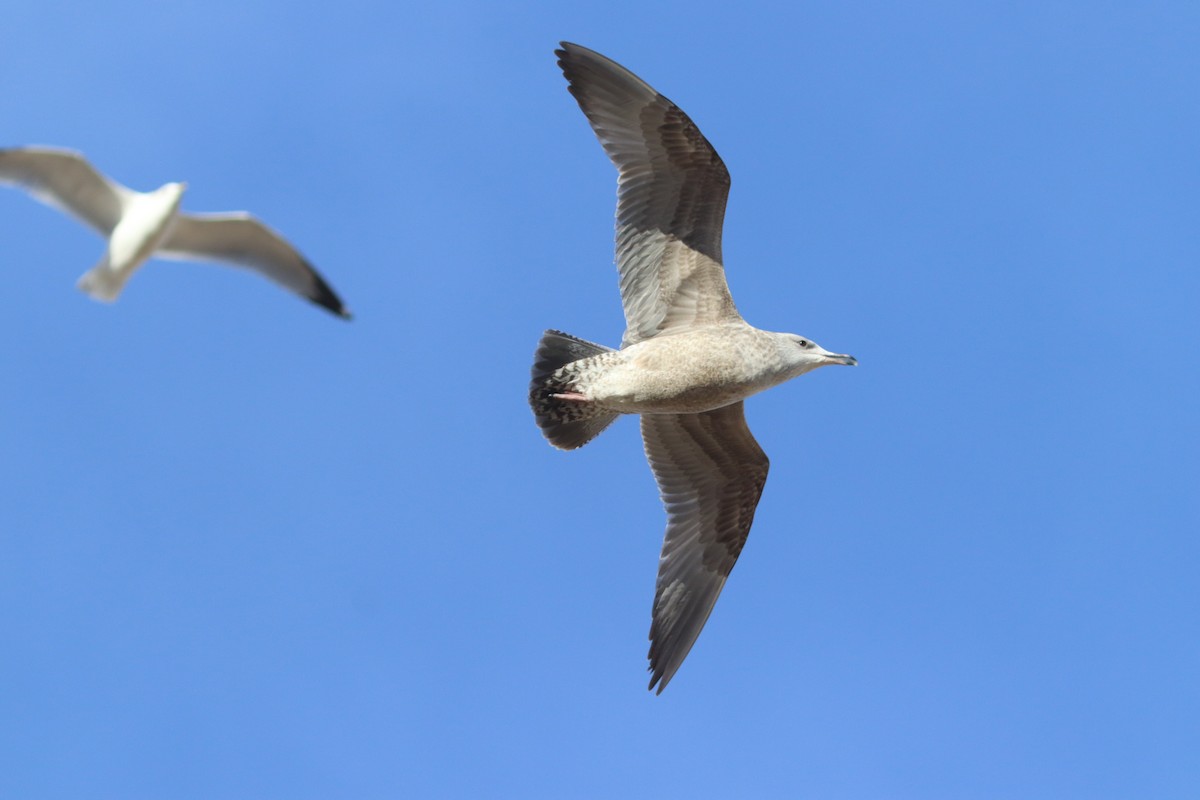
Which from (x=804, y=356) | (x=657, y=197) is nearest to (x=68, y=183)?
(x=657, y=197)

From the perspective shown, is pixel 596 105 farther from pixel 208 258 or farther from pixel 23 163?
pixel 23 163

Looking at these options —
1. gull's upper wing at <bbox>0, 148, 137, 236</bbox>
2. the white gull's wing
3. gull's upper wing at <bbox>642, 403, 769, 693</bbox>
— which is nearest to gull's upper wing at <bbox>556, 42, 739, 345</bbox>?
gull's upper wing at <bbox>642, 403, 769, 693</bbox>

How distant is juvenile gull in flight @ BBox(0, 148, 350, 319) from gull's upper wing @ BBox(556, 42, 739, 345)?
3.29 metres

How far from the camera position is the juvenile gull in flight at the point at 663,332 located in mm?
10859

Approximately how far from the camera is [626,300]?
37.2 feet

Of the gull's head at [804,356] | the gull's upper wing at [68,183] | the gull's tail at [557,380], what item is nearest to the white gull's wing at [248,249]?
the gull's upper wing at [68,183]

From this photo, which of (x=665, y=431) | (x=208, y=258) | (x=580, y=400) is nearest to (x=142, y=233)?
(x=208, y=258)

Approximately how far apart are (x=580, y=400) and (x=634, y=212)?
1.54 metres

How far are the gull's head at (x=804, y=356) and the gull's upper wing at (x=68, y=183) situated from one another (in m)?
5.13

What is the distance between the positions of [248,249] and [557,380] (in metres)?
3.37

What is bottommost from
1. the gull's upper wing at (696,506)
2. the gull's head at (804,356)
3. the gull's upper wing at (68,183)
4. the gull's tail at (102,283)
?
the gull's tail at (102,283)

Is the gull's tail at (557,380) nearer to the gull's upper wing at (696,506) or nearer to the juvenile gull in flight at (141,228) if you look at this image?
the gull's upper wing at (696,506)

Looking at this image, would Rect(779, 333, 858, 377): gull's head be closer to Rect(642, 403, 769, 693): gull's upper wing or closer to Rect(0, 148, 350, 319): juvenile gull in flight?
Rect(642, 403, 769, 693): gull's upper wing

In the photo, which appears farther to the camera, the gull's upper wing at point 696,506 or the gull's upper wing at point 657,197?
the gull's upper wing at point 696,506
